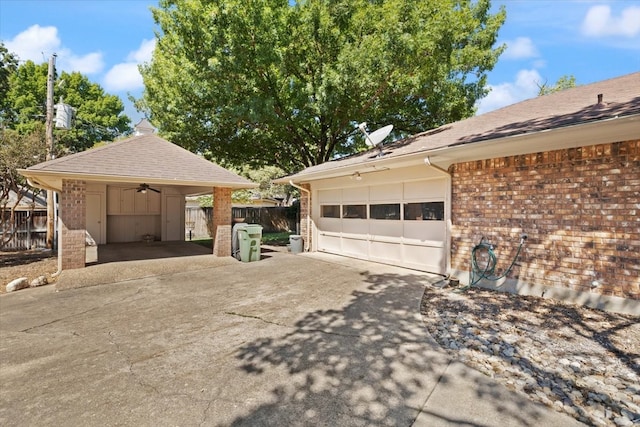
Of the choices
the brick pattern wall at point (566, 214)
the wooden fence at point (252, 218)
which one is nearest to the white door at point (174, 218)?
the wooden fence at point (252, 218)

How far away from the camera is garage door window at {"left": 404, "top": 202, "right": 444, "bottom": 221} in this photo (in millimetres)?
7289

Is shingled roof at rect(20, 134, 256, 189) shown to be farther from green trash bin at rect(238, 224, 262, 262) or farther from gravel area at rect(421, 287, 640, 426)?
gravel area at rect(421, 287, 640, 426)

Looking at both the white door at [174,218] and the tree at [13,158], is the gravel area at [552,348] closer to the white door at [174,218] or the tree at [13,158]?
Result: the white door at [174,218]

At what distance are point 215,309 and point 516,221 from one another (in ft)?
18.2

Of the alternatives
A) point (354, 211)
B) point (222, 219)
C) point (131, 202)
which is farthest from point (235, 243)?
point (131, 202)

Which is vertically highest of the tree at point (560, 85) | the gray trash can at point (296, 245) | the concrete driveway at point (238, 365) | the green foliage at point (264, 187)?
the tree at point (560, 85)

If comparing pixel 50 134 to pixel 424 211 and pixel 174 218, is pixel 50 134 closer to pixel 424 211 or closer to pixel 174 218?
pixel 174 218

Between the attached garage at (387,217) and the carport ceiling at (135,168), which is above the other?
the carport ceiling at (135,168)

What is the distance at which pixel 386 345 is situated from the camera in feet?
12.1

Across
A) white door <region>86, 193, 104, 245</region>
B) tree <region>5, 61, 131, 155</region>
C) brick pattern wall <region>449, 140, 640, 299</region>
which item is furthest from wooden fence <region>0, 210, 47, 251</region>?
brick pattern wall <region>449, 140, 640, 299</region>

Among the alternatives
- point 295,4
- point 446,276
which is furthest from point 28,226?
point 446,276

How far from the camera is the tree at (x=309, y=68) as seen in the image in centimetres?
1045

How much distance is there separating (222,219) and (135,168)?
2736 mm

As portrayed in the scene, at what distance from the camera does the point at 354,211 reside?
32.5 feet
